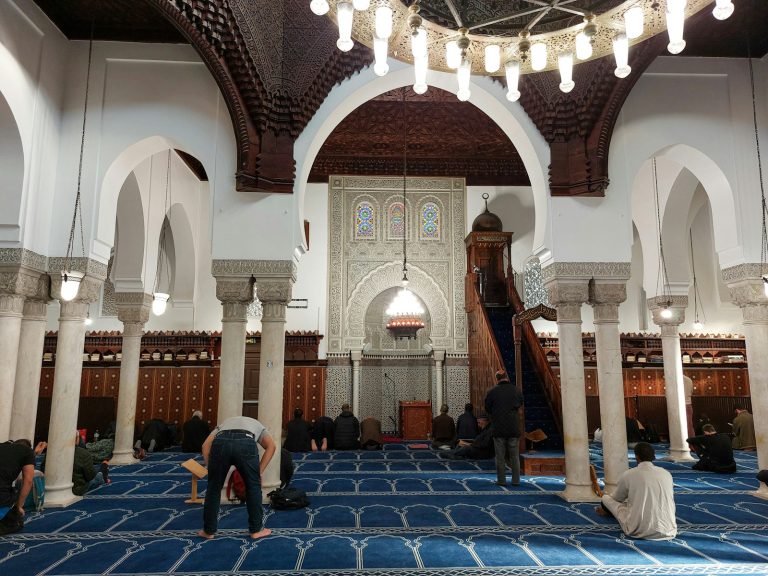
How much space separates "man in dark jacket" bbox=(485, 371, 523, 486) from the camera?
19.2 ft

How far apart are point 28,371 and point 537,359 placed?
7030mm

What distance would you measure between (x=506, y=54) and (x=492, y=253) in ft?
23.5

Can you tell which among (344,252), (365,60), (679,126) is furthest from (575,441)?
(344,252)

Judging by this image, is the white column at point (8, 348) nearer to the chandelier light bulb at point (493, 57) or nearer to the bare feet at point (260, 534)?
the bare feet at point (260, 534)

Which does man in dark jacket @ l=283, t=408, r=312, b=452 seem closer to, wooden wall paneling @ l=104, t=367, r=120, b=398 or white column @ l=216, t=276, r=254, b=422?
white column @ l=216, t=276, r=254, b=422

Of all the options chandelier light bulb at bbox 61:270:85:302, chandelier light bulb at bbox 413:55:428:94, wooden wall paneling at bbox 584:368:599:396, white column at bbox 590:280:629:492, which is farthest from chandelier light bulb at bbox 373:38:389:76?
wooden wall paneling at bbox 584:368:599:396

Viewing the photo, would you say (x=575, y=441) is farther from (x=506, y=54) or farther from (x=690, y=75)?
(x=690, y=75)

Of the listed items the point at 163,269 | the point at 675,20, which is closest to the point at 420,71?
the point at 675,20

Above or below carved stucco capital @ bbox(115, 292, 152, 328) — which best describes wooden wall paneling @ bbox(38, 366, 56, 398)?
below

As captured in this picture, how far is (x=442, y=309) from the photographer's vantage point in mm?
11289

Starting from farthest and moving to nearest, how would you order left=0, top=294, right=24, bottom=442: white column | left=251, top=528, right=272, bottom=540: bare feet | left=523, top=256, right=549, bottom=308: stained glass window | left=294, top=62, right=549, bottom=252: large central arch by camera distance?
left=523, top=256, right=549, bottom=308: stained glass window < left=294, top=62, right=549, bottom=252: large central arch < left=0, top=294, right=24, bottom=442: white column < left=251, top=528, right=272, bottom=540: bare feet

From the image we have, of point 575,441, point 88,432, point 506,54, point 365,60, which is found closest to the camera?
point 506,54

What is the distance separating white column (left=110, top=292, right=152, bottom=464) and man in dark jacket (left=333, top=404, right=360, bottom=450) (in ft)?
9.75

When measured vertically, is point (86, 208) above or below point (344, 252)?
below
